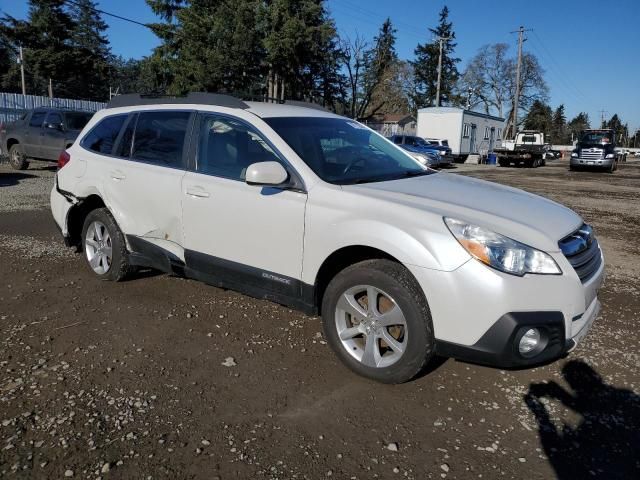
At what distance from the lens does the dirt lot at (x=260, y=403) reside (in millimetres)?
2527

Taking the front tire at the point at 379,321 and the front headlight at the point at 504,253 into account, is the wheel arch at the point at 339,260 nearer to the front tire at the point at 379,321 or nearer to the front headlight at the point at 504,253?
the front tire at the point at 379,321

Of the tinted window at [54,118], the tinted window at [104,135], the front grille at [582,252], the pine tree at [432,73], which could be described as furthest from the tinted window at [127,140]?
the pine tree at [432,73]

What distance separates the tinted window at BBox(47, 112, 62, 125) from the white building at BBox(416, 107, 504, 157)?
85.4 feet

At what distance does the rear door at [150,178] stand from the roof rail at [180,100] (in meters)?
0.13

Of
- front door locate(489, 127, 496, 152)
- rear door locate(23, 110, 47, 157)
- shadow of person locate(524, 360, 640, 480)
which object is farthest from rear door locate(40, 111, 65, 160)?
front door locate(489, 127, 496, 152)

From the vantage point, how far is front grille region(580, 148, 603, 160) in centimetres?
2777

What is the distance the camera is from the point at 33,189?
11320 mm

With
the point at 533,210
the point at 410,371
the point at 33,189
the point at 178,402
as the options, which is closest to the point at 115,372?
the point at 178,402

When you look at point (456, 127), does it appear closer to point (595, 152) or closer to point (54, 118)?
point (595, 152)

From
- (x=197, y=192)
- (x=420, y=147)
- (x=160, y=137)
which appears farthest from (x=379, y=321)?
(x=420, y=147)

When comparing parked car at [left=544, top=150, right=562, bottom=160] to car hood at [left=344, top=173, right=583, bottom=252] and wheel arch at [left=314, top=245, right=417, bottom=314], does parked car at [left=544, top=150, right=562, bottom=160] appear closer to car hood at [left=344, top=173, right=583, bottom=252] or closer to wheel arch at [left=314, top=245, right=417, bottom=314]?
car hood at [left=344, top=173, right=583, bottom=252]

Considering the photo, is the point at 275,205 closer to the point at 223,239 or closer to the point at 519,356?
the point at 223,239

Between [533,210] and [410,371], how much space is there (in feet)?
4.41

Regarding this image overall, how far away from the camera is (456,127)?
113 ft
